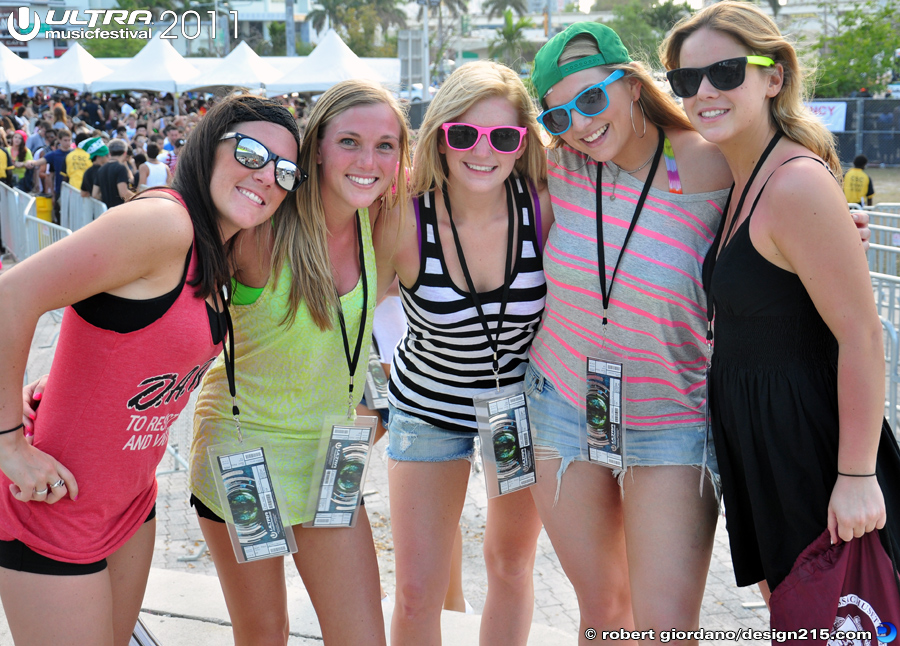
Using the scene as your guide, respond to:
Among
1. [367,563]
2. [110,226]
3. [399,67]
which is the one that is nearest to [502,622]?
[367,563]

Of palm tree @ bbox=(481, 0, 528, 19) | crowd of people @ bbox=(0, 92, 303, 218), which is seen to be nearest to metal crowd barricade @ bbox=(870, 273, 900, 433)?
crowd of people @ bbox=(0, 92, 303, 218)

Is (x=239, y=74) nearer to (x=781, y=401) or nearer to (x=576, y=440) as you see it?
(x=576, y=440)

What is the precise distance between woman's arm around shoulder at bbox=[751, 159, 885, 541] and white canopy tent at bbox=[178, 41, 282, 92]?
68.5 feet

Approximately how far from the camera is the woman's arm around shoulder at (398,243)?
2859 mm

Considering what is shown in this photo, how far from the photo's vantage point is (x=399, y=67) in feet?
86.6

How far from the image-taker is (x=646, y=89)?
2814 millimetres

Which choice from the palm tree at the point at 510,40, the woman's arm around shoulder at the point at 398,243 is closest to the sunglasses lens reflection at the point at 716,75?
the woman's arm around shoulder at the point at 398,243

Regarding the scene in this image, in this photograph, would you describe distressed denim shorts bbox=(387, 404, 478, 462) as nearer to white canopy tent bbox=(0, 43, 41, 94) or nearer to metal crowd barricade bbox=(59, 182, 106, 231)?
metal crowd barricade bbox=(59, 182, 106, 231)

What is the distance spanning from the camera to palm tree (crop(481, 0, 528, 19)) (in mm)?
99312

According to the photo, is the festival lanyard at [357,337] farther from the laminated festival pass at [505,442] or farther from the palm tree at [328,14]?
the palm tree at [328,14]

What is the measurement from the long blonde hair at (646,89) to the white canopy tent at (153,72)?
20858mm

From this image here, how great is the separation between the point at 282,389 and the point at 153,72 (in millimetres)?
21602

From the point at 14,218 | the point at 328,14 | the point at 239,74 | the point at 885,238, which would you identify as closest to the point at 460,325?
the point at 885,238

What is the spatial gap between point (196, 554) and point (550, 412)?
280cm
